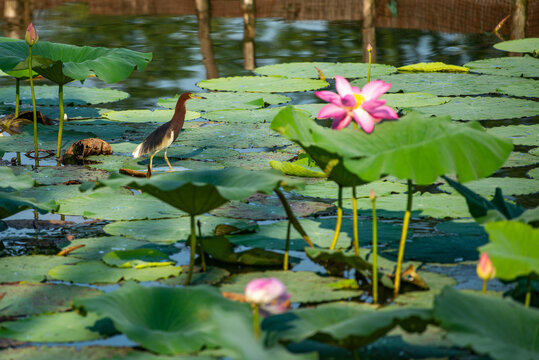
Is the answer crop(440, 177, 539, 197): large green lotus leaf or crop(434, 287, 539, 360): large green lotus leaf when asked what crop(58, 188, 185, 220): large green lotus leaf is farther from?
crop(434, 287, 539, 360): large green lotus leaf

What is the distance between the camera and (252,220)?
2.58 metres

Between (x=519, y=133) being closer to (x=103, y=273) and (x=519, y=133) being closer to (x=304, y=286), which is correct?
(x=304, y=286)

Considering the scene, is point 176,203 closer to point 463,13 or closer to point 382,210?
point 382,210

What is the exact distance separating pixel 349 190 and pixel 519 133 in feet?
4.20

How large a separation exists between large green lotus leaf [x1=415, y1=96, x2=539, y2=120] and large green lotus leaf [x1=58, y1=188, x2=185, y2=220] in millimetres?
1989

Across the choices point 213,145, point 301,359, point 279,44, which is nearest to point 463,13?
point 279,44

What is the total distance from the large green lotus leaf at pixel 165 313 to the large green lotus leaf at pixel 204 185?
0.24 meters

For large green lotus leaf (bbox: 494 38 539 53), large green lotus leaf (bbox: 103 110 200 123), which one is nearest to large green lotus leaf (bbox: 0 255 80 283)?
large green lotus leaf (bbox: 103 110 200 123)

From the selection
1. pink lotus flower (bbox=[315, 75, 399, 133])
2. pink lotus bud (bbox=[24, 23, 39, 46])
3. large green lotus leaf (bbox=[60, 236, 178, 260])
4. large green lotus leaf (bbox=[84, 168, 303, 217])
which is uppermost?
pink lotus bud (bbox=[24, 23, 39, 46])

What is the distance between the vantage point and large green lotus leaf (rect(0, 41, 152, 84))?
10.4 ft

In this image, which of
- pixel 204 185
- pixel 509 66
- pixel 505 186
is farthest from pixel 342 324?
pixel 509 66

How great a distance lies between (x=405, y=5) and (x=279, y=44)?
2403 mm

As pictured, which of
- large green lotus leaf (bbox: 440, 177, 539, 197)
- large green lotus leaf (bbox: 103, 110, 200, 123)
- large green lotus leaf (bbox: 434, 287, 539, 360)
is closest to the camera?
large green lotus leaf (bbox: 434, 287, 539, 360)

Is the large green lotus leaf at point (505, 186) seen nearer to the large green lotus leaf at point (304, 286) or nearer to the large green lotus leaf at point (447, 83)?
the large green lotus leaf at point (304, 286)
